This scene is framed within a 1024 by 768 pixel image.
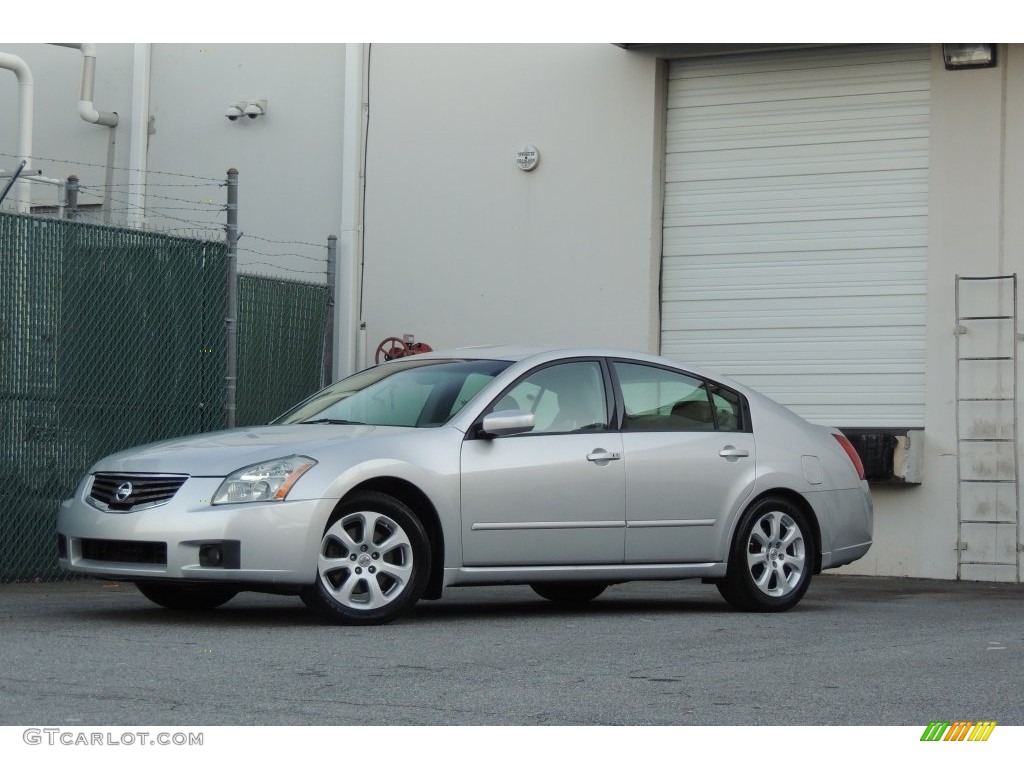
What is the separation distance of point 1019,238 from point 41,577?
8232 millimetres

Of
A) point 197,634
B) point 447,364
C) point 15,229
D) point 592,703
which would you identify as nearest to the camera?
point 592,703

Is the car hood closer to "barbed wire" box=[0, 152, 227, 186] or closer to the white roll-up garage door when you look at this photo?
the white roll-up garage door

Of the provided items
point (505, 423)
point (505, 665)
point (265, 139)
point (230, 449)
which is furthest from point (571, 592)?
point (265, 139)

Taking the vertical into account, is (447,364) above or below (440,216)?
below

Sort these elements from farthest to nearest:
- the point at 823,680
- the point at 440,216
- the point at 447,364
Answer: the point at 440,216
the point at 447,364
the point at 823,680

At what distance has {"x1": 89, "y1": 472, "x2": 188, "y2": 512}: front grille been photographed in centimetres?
832

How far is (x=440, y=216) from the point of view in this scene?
646 inches

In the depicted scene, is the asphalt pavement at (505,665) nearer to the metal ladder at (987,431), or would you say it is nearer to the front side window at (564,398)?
the front side window at (564,398)

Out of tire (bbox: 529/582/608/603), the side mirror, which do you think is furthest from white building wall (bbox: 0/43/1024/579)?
the side mirror

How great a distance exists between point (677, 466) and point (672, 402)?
443 mm

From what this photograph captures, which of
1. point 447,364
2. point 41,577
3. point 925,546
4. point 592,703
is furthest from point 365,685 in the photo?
point 925,546

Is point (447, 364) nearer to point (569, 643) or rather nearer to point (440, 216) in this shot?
point (569, 643)
